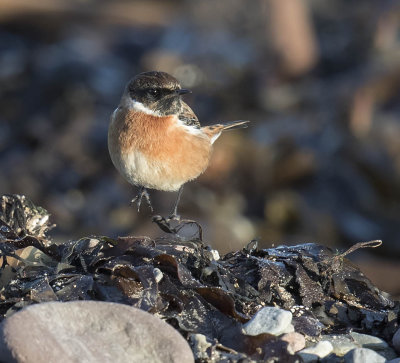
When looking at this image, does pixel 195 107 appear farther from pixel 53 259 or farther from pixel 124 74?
pixel 53 259

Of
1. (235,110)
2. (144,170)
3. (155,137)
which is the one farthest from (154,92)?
(235,110)

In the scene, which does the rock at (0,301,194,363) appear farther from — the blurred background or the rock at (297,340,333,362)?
the blurred background

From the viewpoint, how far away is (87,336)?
3826 mm

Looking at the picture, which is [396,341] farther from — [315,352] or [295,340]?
[295,340]

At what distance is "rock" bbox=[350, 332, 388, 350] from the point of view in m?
4.55

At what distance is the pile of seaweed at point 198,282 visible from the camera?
4406 mm

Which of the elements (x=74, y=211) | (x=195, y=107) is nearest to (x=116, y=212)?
(x=74, y=211)

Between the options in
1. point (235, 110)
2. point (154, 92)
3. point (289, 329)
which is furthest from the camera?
point (235, 110)

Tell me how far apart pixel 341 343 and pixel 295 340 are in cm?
34

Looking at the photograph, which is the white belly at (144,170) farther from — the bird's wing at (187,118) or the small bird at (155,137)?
the bird's wing at (187,118)

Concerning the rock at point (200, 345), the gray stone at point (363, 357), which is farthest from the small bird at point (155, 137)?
the gray stone at point (363, 357)

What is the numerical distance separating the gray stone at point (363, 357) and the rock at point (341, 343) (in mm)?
136

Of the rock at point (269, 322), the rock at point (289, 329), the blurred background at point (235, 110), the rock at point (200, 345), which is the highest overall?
the rock at point (200, 345)

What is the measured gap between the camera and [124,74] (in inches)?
517
